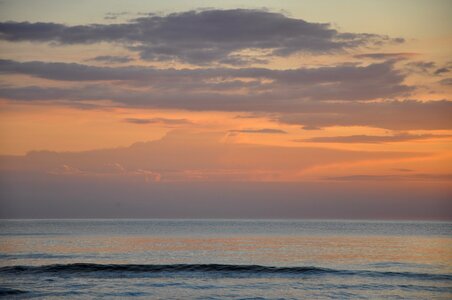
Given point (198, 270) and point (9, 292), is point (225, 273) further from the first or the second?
point (9, 292)

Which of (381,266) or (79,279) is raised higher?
(381,266)

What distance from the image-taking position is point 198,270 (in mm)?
54812

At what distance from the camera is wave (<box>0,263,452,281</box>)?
5181 centimetres

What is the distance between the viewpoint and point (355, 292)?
4166 centimetres

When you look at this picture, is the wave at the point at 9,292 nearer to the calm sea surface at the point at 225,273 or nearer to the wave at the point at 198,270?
the calm sea surface at the point at 225,273

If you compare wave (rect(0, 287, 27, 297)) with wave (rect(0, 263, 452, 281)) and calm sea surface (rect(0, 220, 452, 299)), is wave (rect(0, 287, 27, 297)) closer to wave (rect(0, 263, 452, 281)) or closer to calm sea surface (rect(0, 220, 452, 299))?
calm sea surface (rect(0, 220, 452, 299))

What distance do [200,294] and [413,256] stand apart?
36213 mm

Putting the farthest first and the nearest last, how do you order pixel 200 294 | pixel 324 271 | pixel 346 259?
pixel 346 259 < pixel 324 271 < pixel 200 294

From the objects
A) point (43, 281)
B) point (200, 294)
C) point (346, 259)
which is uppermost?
point (346, 259)

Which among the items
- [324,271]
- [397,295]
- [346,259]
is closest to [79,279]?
[324,271]

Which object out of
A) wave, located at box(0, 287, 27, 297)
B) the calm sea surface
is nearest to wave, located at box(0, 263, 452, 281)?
the calm sea surface

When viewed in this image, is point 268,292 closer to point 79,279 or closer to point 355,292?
point 355,292

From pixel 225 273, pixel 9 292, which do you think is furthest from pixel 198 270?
pixel 9 292

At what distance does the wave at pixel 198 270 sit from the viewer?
2040 inches
